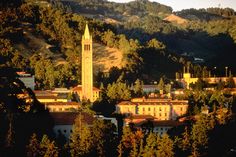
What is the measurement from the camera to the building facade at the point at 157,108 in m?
44.5

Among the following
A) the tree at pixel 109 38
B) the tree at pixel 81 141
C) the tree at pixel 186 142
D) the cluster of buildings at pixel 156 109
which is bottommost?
the cluster of buildings at pixel 156 109

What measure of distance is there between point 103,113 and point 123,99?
3519 millimetres

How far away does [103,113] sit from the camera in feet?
146

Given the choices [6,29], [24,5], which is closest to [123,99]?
[6,29]

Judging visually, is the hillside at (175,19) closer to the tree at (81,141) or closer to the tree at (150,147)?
the tree at (81,141)

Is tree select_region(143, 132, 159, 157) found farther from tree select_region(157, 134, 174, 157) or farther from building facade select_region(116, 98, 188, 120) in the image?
building facade select_region(116, 98, 188, 120)

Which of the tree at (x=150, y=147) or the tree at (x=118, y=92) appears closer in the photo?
the tree at (x=150, y=147)

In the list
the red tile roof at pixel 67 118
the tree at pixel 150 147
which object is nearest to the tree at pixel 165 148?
the tree at pixel 150 147

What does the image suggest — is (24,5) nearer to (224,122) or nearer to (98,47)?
(98,47)

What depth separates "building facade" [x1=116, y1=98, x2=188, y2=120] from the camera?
146ft

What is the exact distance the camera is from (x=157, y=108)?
45.1m

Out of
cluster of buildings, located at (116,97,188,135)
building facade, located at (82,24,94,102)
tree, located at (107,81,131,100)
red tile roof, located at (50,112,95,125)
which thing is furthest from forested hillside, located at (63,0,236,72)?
red tile roof, located at (50,112,95,125)

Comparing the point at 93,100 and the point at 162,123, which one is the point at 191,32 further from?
the point at 162,123

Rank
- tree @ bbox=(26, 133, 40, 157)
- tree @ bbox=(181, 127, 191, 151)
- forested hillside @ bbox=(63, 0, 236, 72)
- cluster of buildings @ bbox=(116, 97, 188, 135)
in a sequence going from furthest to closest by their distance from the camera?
forested hillside @ bbox=(63, 0, 236, 72) < cluster of buildings @ bbox=(116, 97, 188, 135) < tree @ bbox=(181, 127, 191, 151) < tree @ bbox=(26, 133, 40, 157)
